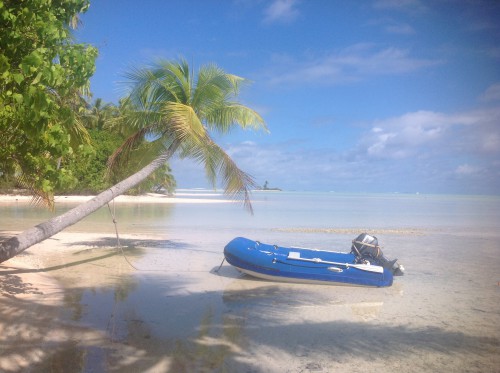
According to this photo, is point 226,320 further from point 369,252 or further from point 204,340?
point 369,252

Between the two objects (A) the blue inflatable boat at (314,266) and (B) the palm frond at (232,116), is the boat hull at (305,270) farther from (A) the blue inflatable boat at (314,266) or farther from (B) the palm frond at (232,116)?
(B) the palm frond at (232,116)

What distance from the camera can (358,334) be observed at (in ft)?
19.2

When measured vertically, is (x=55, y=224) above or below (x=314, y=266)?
above

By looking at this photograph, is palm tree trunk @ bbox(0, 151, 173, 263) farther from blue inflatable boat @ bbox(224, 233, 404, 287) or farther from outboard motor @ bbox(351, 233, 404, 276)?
outboard motor @ bbox(351, 233, 404, 276)

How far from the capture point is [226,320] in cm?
622

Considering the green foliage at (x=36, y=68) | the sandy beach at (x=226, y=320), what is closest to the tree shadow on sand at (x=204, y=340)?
the sandy beach at (x=226, y=320)

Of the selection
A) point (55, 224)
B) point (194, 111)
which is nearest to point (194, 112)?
point (194, 111)

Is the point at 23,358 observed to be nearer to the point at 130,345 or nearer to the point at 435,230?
the point at 130,345

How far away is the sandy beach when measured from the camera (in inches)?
187

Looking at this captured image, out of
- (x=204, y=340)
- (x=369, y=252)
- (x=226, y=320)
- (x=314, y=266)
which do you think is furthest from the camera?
(x=369, y=252)

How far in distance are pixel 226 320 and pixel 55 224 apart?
9.66 feet

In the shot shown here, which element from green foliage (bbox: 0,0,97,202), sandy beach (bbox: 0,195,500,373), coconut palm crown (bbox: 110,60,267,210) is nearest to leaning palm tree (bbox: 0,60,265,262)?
coconut palm crown (bbox: 110,60,267,210)

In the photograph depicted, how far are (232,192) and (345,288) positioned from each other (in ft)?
10.3

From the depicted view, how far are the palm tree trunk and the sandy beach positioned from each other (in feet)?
3.14
